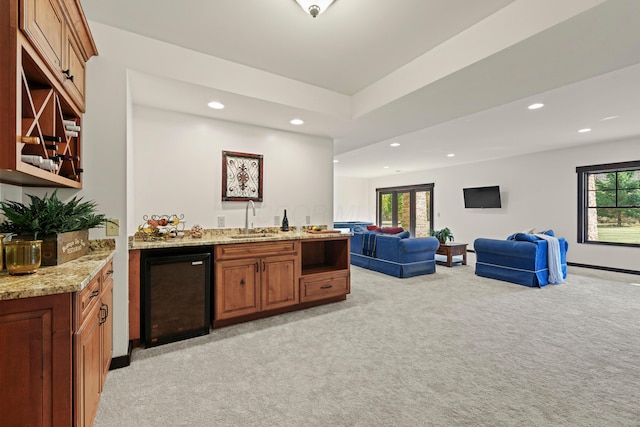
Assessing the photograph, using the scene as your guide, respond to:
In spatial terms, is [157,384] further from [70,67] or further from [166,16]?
[166,16]

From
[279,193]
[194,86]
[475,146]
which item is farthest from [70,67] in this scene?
[475,146]

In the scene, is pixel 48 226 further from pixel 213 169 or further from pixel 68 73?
pixel 213 169

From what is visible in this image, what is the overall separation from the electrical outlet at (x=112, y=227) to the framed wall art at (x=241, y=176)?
1.37 metres

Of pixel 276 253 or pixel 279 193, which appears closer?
pixel 276 253

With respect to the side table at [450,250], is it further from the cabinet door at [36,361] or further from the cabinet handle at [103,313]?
the cabinet door at [36,361]

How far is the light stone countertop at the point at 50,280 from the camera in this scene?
1.17 meters

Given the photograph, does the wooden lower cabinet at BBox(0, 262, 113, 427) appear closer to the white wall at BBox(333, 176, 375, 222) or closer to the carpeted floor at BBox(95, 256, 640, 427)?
the carpeted floor at BBox(95, 256, 640, 427)

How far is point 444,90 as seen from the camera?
2.77m

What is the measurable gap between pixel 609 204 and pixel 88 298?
8499mm

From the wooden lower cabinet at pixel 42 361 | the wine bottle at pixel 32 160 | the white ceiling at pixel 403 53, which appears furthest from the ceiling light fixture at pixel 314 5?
the wooden lower cabinet at pixel 42 361

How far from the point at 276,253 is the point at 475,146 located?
534cm

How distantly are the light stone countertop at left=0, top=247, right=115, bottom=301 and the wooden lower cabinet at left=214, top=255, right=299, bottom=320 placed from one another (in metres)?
1.30

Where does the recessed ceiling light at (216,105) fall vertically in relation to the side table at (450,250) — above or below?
above

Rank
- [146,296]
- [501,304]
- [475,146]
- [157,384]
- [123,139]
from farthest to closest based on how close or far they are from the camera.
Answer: [475,146] → [501,304] → [146,296] → [123,139] → [157,384]
